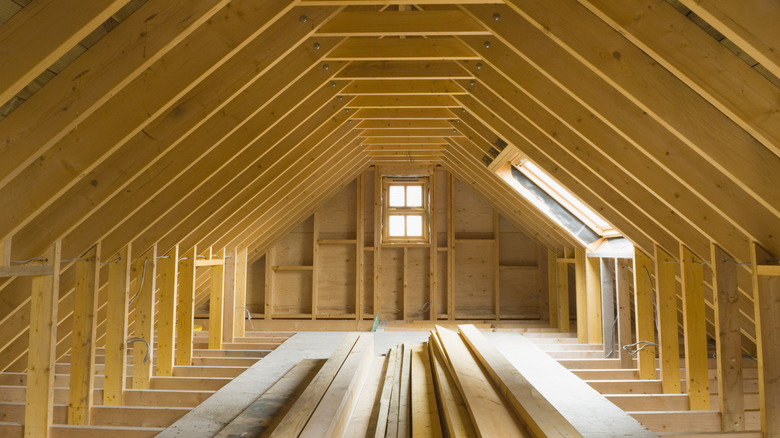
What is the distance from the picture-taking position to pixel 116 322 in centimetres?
435

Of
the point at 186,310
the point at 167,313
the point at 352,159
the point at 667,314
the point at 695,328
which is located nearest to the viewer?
the point at 695,328

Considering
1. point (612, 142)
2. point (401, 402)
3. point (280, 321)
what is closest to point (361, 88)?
point (612, 142)

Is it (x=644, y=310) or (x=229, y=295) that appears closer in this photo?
(x=644, y=310)

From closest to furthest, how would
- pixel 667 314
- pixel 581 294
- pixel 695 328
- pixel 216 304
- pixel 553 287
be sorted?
pixel 695 328
pixel 667 314
pixel 216 304
pixel 581 294
pixel 553 287

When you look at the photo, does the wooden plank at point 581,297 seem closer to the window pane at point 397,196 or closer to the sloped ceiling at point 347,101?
the sloped ceiling at point 347,101

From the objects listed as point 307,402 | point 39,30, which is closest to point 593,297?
point 307,402

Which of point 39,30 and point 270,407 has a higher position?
point 39,30

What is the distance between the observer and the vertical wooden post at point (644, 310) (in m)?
4.86

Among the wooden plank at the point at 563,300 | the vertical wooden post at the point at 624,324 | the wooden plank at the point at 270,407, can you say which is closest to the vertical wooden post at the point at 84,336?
the wooden plank at the point at 270,407

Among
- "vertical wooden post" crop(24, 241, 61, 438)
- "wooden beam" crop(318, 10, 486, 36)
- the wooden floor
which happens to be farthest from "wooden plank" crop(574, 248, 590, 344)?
"vertical wooden post" crop(24, 241, 61, 438)

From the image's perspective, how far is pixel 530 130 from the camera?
13.5 feet

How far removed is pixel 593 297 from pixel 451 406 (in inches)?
155

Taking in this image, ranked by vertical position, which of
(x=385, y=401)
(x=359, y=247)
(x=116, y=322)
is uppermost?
(x=359, y=247)

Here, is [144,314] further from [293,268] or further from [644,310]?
[644,310]
